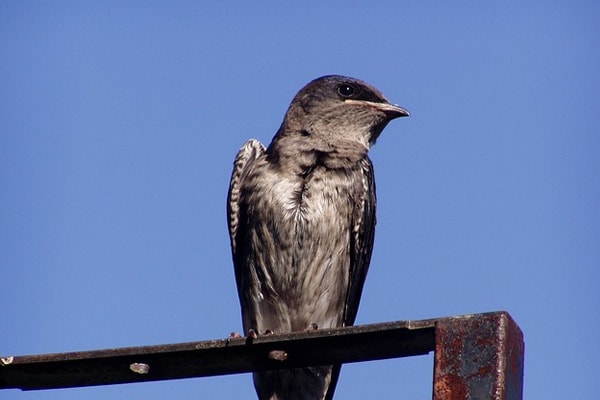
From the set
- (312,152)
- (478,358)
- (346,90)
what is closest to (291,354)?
(478,358)

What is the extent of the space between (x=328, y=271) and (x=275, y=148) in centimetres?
121

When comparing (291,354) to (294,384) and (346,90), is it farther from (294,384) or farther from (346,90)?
(346,90)

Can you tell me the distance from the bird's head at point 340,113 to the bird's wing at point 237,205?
1.52 ft

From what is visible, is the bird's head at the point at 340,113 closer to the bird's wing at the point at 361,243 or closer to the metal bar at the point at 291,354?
the bird's wing at the point at 361,243

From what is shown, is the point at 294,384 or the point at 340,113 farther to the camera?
the point at 340,113

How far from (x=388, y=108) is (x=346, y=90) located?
51cm

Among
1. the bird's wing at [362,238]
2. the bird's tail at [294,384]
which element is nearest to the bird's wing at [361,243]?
the bird's wing at [362,238]

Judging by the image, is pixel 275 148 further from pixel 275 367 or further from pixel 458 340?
pixel 458 340

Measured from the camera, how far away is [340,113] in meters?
9.95

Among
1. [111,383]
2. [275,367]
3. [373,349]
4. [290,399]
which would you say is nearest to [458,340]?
[373,349]

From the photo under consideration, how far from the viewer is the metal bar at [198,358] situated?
4.08 metres

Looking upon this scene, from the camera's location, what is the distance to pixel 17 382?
14.4 feet

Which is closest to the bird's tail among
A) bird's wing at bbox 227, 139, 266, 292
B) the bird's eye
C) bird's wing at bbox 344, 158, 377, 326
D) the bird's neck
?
bird's wing at bbox 344, 158, 377, 326

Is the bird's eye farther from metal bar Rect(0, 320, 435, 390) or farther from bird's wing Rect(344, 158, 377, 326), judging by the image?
metal bar Rect(0, 320, 435, 390)
